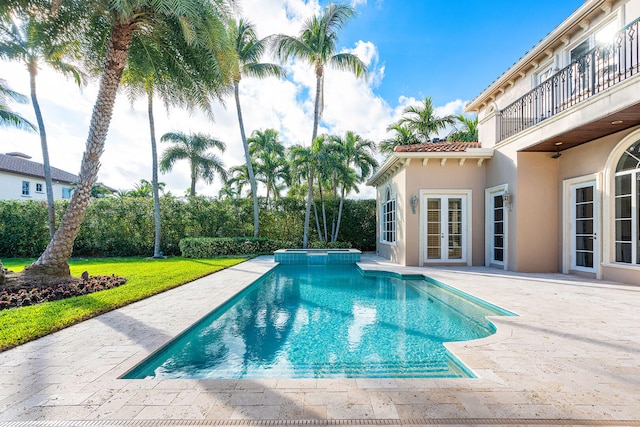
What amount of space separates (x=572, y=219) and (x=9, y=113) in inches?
1095

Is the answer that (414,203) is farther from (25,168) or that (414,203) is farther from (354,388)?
(25,168)

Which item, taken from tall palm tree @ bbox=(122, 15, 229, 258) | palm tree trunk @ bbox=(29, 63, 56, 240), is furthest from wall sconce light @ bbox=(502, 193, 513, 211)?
palm tree trunk @ bbox=(29, 63, 56, 240)

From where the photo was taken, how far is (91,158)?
320 inches

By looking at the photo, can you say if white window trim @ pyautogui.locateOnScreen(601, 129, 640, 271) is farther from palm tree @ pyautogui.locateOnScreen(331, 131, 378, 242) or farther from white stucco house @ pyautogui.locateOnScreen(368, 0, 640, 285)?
palm tree @ pyautogui.locateOnScreen(331, 131, 378, 242)

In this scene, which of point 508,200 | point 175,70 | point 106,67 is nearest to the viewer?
point 106,67

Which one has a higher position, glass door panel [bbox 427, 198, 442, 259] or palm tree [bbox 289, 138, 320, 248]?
palm tree [bbox 289, 138, 320, 248]

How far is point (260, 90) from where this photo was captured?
1812cm

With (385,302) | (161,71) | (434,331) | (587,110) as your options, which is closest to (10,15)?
(161,71)

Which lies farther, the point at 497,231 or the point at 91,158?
the point at 497,231

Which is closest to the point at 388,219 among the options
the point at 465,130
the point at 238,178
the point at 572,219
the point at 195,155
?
the point at 572,219

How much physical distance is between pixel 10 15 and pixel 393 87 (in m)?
17.0

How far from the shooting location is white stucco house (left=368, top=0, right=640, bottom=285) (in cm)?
774

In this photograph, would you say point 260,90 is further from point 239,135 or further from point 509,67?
point 509,67

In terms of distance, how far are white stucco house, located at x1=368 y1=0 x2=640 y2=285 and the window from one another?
185 millimetres
